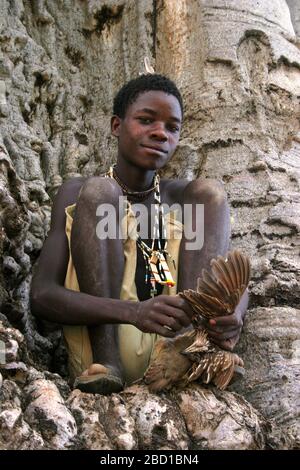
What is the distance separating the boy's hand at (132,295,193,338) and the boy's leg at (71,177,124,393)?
189mm

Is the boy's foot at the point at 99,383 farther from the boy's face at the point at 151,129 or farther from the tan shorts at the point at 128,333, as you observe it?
the boy's face at the point at 151,129

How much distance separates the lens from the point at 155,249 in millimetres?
2535

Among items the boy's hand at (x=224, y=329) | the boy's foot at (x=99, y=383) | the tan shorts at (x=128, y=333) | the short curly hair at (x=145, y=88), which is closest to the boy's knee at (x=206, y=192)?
the tan shorts at (x=128, y=333)

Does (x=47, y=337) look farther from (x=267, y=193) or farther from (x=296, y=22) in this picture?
(x=296, y=22)

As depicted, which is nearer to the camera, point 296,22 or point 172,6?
point 172,6

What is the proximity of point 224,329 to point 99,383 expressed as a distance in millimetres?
363

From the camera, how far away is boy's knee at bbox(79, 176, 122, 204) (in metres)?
2.30

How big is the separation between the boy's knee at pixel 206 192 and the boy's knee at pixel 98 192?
0.29 metres

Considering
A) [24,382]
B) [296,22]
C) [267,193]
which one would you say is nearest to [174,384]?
[24,382]

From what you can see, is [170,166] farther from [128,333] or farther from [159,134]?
[128,333]

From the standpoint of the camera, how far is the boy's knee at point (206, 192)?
2.47 m

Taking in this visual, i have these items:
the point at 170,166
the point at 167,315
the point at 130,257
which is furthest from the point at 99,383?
the point at 170,166

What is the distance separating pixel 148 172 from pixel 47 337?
27.1 inches
